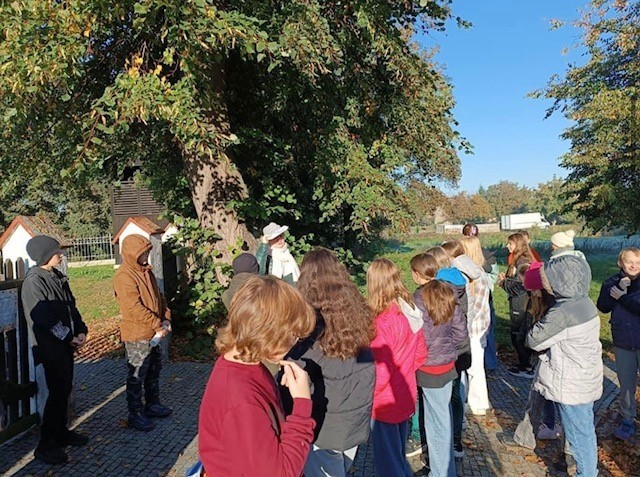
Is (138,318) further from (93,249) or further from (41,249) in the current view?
(93,249)

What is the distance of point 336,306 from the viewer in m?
2.56

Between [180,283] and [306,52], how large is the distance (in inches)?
172

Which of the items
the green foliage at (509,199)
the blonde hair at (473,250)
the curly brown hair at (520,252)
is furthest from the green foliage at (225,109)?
the green foliage at (509,199)

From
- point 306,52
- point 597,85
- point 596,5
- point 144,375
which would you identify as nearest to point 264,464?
point 144,375

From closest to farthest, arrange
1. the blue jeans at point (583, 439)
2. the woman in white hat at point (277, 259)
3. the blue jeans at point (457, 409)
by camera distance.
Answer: the blue jeans at point (583, 439)
the blue jeans at point (457, 409)
the woman in white hat at point (277, 259)

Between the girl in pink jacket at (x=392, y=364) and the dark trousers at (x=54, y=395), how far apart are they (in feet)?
9.23

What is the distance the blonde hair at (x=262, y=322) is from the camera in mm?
1812

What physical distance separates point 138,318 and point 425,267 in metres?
2.74

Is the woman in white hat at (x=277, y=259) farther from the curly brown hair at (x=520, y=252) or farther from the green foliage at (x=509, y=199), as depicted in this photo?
the green foliage at (x=509, y=199)

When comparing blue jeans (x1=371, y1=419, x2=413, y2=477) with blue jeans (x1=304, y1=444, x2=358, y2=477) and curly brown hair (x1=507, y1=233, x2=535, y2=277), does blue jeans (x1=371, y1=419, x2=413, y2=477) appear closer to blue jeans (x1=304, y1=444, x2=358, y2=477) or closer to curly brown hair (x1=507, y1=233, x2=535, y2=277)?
blue jeans (x1=304, y1=444, x2=358, y2=477)

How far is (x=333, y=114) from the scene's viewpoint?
8414mm

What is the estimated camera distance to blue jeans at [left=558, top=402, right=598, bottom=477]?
132 inches

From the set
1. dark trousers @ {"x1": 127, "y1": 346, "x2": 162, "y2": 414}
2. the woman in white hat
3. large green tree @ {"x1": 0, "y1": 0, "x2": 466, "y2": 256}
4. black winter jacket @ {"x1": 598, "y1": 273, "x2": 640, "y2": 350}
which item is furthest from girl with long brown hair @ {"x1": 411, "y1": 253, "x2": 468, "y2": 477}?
large green tree @ {"x1": 0, "y1": 0, "x2": 466, "y2": 256}

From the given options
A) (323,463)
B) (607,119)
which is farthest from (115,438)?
(607,119)
